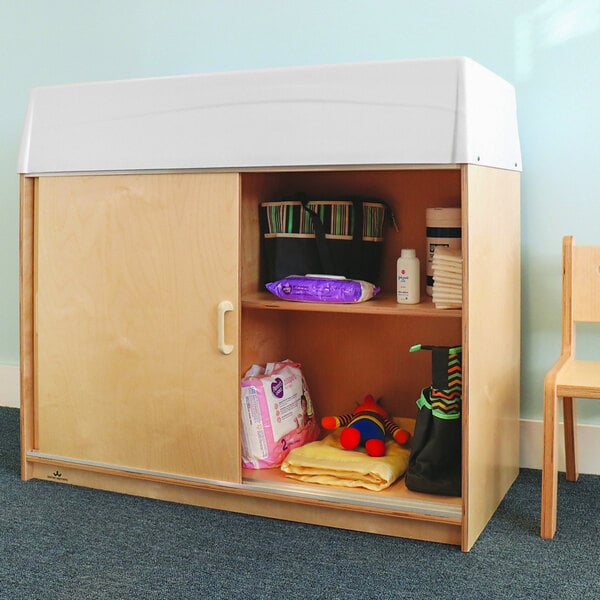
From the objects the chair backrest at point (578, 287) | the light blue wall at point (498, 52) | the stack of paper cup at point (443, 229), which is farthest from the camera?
the light blue wall at point (498, 52)

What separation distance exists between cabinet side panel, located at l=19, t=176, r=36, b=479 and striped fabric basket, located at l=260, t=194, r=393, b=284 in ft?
2.08

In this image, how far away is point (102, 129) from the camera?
6.89ft

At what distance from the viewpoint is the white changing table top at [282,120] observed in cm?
177

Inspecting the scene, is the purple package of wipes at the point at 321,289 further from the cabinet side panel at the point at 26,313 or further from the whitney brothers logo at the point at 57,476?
the whitney brothers logo at the point at 57,476

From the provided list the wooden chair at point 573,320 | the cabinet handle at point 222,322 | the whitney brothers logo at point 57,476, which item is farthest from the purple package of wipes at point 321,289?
the whitney brothers logo at point 57,476

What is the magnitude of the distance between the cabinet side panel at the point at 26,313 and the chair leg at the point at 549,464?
1.35 m

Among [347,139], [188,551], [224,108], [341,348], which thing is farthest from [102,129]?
[188,551]

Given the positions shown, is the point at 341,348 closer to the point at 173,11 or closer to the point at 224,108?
the point at 224,108

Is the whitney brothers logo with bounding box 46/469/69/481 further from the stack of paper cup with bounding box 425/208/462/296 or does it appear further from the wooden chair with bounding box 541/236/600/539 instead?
the wooden chair with bounding box 541/236/600/539

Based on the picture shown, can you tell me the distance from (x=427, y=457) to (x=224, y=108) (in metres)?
0.95

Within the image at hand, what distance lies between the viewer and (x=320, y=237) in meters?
2.12

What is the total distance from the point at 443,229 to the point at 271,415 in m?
0.65

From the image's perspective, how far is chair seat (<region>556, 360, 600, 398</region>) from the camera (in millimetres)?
1819

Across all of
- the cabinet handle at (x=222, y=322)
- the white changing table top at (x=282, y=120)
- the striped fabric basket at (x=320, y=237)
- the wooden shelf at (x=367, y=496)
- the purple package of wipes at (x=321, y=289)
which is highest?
the white changing table top at (x=282, y=120)
